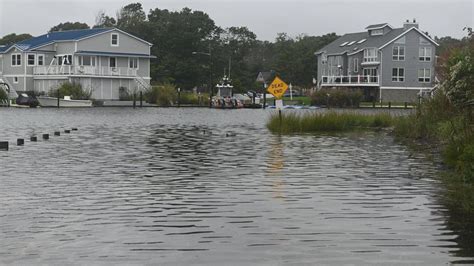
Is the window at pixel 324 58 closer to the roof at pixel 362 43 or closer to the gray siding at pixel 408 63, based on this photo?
the roof at pixel 362 43

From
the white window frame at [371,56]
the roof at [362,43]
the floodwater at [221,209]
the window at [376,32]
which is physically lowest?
the floodwater at [221,209]

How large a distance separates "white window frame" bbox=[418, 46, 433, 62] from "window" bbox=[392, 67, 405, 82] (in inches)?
127

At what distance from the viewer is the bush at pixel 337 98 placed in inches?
3231

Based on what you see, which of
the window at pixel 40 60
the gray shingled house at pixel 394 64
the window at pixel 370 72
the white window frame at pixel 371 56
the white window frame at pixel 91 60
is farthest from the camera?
the window at pixel 370 72

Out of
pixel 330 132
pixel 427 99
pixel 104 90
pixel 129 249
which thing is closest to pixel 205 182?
pixel 129 249

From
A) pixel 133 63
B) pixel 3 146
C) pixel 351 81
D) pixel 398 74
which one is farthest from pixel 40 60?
pixel 3 146

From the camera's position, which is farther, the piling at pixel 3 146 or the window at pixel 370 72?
the window at pixel 370 72

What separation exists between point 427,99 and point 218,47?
9242 centimetres

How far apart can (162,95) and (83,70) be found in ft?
31.0

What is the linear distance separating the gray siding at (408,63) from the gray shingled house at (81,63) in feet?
112

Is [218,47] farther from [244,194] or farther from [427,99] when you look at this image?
[244,194]

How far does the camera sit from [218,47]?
393ft

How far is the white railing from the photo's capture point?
3127 inches

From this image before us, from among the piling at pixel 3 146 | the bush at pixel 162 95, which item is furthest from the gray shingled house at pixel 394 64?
the piling at pixel 3 146
